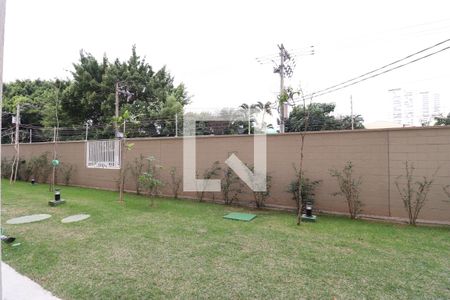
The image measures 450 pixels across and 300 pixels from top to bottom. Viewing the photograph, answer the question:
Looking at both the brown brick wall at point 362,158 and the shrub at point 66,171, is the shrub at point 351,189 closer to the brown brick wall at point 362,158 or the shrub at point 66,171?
the brown brick wall at point 362,158

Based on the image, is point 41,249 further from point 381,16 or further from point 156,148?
point 381,16

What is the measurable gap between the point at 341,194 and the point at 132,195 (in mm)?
5598

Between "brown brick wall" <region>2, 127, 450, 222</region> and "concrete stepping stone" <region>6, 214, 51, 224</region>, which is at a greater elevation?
"brown brick wall" <region>2, 127, 450, 222</region>

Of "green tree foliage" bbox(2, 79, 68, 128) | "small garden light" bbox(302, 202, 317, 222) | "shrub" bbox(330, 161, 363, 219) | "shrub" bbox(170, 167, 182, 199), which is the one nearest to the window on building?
"shrub" bbox(170, 167, 182, 199)

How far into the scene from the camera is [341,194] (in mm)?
5172

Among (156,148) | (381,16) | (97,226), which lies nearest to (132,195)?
(156,148)

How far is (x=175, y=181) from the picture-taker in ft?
23.8

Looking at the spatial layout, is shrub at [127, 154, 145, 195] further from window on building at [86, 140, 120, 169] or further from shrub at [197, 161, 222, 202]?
shrub at [197, 161, 222, 202]

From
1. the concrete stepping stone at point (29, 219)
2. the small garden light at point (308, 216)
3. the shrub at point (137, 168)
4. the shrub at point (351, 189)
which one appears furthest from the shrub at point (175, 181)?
the shrub at point (351, 189)

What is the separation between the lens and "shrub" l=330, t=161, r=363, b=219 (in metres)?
5.01

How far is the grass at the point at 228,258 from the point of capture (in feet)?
7.82

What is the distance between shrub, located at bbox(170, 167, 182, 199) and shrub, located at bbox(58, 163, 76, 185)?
467 cm

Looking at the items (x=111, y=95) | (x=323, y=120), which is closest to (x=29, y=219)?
(x=111, y=95)

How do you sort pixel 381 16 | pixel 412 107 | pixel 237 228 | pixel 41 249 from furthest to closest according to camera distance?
1. pixel 412 107
2. pixel 381 16
3. pixel 237 228
4. pixel 41 249
